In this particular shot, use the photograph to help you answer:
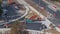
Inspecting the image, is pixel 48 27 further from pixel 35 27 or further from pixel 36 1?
pixel 36 1

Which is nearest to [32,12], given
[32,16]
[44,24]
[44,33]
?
[32,16]

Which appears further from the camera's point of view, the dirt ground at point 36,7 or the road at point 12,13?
the dirt ground at point 36,7

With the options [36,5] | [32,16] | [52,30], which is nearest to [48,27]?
[52,30]

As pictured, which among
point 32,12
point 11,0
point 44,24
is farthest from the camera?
point 11,0

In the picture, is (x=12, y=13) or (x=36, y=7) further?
(x=36, y=7)

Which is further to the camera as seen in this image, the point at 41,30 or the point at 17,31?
the point at 41,30

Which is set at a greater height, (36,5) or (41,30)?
(36,5)

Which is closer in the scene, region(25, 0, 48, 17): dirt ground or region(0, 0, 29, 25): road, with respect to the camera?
region(0, 0, 29, 25): road

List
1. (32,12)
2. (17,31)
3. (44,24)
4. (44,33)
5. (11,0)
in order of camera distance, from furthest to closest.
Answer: (11,0)
(32,12)
(44,24)
(44,33)
(17,31)

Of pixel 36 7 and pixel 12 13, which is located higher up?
pixel 36 7

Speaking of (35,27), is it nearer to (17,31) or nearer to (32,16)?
(32,16)
